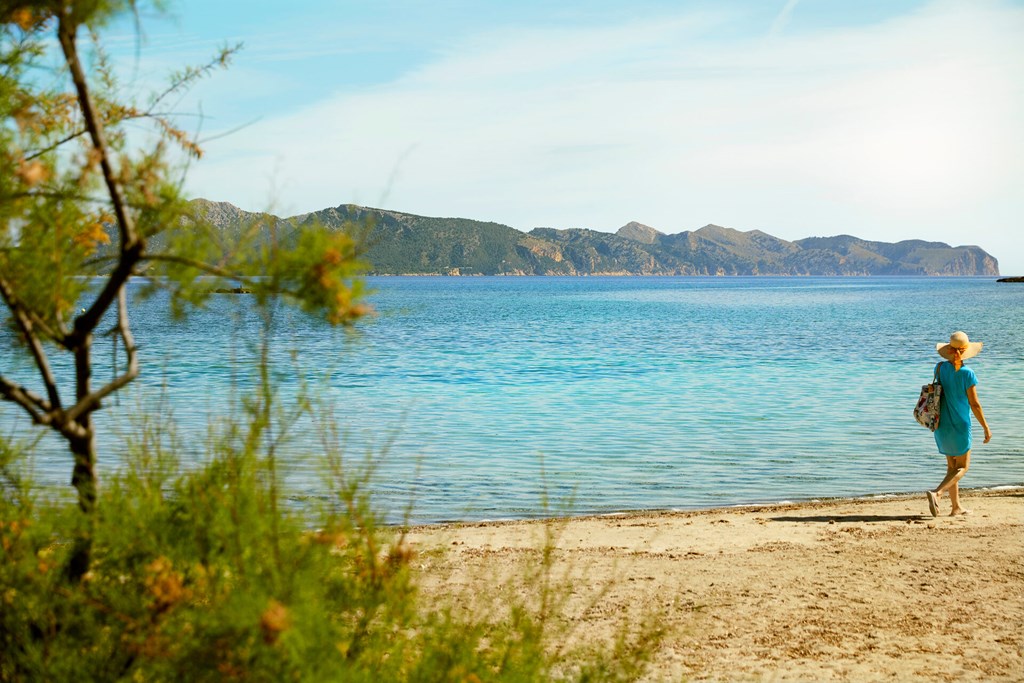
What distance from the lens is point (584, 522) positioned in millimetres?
12133

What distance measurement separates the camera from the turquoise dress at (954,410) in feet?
36.8

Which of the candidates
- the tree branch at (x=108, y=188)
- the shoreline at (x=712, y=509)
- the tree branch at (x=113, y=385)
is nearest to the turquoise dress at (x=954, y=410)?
the shoreline at (x=712, y=509)

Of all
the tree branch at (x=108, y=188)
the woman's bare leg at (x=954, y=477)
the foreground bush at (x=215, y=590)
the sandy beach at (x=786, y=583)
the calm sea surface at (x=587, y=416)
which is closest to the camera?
the foreground bush at (x=215, y=590)

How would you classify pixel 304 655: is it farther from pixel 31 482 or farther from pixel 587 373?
pixel 587 373

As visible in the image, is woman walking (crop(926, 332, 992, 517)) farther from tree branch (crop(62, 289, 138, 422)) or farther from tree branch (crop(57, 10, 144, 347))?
tree branch (crop(57, 10, 144, 347))

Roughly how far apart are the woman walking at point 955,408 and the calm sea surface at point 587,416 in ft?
8.66

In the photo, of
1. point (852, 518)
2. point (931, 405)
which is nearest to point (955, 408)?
point (931, 405)

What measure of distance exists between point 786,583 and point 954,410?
372cm

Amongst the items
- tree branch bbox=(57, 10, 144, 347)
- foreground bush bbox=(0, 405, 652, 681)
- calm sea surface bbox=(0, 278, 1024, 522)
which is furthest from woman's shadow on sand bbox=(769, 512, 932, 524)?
tree branch bbox=(57, 10, 144, 347)

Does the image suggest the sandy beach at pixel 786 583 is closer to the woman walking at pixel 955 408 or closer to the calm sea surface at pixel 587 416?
the woman walking at pixel 955 408

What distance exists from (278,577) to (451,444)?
15376 millimetres

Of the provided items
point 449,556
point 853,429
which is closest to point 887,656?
point 449,556

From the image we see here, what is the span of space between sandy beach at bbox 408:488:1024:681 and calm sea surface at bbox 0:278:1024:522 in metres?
0.94

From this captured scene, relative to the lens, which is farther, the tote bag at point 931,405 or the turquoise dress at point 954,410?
the tote bag at point 931,405
